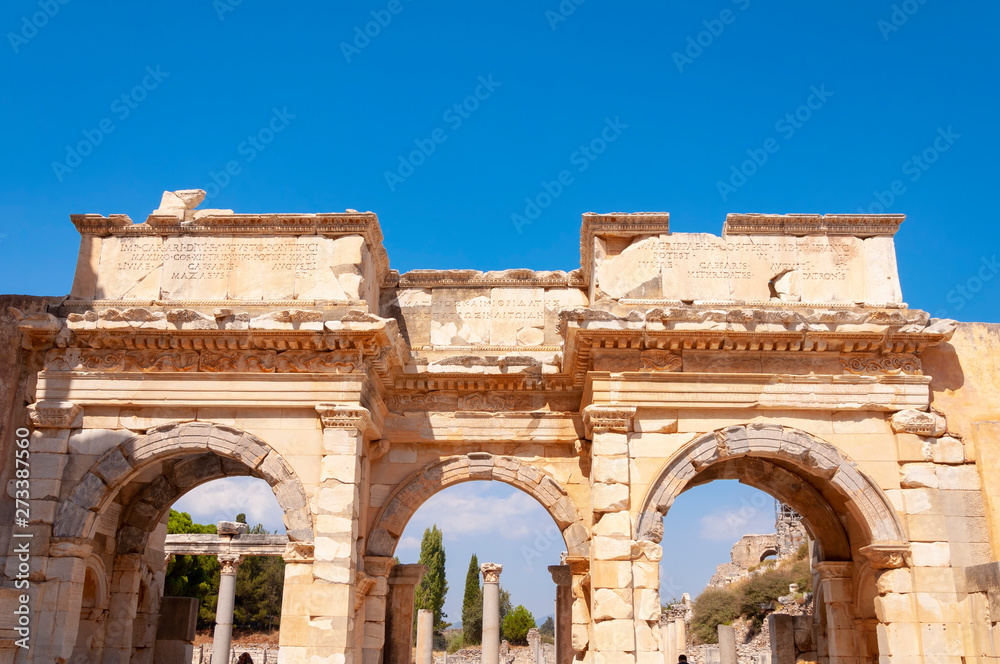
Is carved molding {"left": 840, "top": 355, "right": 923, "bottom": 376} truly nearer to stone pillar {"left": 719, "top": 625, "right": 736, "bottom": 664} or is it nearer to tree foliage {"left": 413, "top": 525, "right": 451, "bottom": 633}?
stone pillar {"left": 719, "top": 625, "right": 736, "bottom": 664}

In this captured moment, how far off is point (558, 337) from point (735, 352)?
8.37 ft

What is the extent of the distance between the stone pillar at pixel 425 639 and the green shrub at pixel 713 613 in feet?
35.0

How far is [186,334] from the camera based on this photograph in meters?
9.49

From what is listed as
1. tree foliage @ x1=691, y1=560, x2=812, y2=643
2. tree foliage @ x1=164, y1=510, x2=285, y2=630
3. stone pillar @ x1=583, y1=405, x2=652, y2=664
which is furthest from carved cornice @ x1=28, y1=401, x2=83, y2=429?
tree foliage @ x1=164, y1=510, x2=285, y2=630

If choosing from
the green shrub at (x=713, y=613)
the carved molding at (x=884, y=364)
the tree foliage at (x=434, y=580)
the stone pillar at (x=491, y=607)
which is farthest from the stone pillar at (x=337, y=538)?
the tree foliage at (x=434, y=580)

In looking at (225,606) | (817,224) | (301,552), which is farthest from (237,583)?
(817,224)

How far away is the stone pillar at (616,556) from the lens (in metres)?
8.36

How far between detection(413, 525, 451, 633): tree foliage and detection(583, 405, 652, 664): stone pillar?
27.9 metres

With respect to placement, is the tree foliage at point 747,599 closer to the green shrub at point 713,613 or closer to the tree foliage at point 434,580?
the green shrub at point 713,613

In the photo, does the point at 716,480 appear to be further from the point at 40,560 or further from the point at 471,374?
the point at 40,560

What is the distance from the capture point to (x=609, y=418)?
920 centimetres

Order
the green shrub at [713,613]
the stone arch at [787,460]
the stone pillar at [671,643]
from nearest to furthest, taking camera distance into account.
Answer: the stone arch at [787,460] → the stone pillar at [671,643] → the green shrub at [713,613]

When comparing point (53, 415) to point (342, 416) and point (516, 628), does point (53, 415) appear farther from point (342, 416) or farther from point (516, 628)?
point (516, 628)

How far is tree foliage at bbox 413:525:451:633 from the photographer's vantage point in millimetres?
36406
